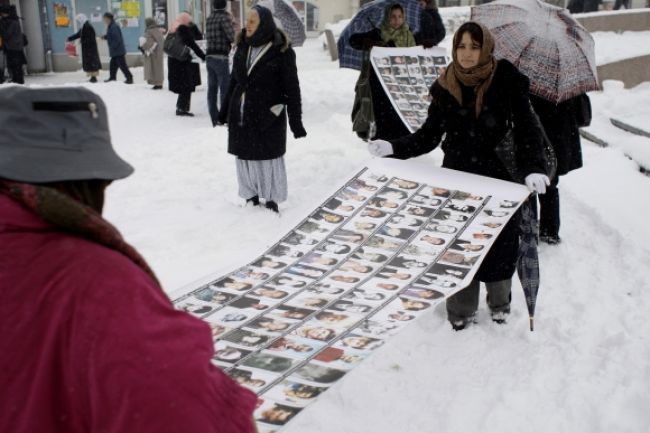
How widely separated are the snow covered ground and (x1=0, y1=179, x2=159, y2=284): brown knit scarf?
1631 millimetres

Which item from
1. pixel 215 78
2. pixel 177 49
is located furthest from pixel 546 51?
pixel 177 49

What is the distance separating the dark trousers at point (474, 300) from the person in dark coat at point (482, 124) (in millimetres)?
89

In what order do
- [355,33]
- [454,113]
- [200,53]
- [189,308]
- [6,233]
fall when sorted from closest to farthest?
[6,233] < [189,308] < [454,113] < [355,33] < [200,53]

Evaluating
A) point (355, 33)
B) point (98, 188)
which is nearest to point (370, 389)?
point (98, 188)

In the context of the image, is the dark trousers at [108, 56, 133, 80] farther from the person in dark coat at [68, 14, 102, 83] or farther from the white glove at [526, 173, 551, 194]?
the white glove at [526, 173, 551, 194]

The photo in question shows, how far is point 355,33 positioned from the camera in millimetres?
6797

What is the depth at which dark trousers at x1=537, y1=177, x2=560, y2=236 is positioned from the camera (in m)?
5.24

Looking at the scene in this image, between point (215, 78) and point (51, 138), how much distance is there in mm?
9351

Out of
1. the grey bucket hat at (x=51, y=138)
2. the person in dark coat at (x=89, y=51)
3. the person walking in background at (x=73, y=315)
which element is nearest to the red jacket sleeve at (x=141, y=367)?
the person walking in background at (x=73, y=315)

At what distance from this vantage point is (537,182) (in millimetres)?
3273

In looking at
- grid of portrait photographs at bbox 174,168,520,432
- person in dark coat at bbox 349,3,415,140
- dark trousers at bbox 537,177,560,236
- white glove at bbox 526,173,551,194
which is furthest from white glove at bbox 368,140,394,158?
person in dark coat at bbox 349,3,415,140

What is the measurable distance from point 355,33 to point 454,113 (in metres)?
3.43

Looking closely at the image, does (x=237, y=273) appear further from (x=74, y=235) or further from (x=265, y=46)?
(x=265, y=46)

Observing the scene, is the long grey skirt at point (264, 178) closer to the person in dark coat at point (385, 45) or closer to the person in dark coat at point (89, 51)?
the person in dark coat at point (385, 45)
